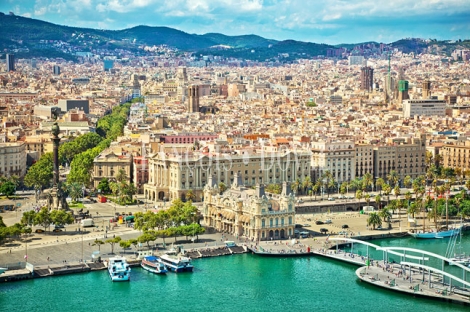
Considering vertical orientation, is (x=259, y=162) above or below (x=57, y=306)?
above

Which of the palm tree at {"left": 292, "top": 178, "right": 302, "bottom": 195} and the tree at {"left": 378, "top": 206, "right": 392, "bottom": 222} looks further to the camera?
the palm tree at {"left": 292, "top": 178, "right": 302, "bottom": 195}

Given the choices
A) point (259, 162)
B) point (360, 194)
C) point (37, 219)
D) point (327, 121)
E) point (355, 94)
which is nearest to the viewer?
point (37, 219)

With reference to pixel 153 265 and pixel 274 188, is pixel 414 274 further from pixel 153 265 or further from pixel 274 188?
pixel 274 188

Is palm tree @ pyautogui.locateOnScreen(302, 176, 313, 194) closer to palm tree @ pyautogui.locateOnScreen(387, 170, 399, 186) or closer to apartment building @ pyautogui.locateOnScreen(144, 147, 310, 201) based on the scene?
apartment building @ pyautogui.locateOnScreen(144, 147, 310, 201)

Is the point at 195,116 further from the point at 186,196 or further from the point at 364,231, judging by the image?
the point at 364,231

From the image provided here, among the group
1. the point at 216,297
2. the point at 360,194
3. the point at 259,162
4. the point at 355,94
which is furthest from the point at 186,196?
the point at 355,94

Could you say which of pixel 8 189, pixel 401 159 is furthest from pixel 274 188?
pixel 8 189

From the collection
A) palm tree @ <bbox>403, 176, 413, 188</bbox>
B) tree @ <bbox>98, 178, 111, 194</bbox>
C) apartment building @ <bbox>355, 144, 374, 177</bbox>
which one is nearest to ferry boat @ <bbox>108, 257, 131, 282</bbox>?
tree @ <bbox>98, 178, 111, 194</bbox>
